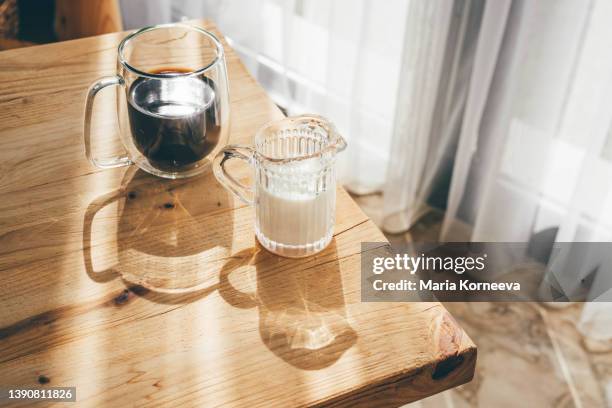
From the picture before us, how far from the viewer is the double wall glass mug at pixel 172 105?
0.75 meters

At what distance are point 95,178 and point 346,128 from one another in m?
0.86

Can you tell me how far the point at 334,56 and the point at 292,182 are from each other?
867 mm

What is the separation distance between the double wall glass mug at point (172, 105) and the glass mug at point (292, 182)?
5 cm

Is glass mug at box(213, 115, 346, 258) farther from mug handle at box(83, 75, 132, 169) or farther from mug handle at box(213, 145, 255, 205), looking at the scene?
mug handle at box(83, 75, 132, 169)

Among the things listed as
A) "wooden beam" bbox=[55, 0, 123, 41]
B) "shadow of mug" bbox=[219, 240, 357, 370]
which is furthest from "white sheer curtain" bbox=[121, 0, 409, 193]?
"shadow of mug" bbox=[219, 240, 357, 370]

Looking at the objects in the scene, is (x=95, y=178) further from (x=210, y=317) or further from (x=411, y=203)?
(x=411, y=203)

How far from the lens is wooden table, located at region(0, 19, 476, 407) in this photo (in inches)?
24.7

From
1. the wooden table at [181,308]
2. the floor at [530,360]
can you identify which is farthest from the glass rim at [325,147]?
the floor at [530,360]

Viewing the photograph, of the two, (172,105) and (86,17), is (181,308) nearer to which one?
(172,105)

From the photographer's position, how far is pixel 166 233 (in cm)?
76

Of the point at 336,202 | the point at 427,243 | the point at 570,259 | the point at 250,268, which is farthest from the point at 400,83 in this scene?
the point at 250,268

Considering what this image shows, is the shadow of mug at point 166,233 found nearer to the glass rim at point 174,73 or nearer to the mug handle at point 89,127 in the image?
the mug handle at point 89,127

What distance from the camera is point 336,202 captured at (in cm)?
81

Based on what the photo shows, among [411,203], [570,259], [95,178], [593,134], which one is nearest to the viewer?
[95,178]
